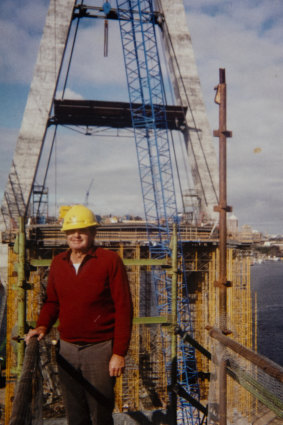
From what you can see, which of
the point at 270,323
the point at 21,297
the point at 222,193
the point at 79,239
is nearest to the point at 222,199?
the point at 222,193

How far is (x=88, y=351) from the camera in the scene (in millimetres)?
3781

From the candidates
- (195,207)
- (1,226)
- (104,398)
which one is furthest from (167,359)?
(104,398)

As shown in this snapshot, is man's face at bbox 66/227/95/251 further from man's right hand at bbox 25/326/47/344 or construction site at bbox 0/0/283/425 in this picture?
construction site at bbox 0/0/283/425

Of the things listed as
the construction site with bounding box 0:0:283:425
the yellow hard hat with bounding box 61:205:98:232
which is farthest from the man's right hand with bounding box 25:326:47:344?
the construction site with bounding box 0:0:283:425

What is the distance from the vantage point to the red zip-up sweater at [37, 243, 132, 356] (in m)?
3.60

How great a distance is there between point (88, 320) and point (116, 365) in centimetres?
52

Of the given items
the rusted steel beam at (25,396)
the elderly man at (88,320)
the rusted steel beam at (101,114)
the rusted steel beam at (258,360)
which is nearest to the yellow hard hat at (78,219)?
the elderly man at (88,320)

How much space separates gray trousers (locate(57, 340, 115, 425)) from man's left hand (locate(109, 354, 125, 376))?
0.16 metres

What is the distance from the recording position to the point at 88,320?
146 inches

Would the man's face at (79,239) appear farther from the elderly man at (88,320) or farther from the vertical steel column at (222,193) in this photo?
the vertical steel column at (222,193)

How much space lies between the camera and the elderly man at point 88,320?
3.63 metres

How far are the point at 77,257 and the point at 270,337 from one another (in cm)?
4393

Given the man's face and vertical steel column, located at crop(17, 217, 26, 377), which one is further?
vertical steel column, located at crop(17, 217, 26, 377)

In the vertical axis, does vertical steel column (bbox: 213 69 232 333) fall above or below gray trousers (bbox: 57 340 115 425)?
above
